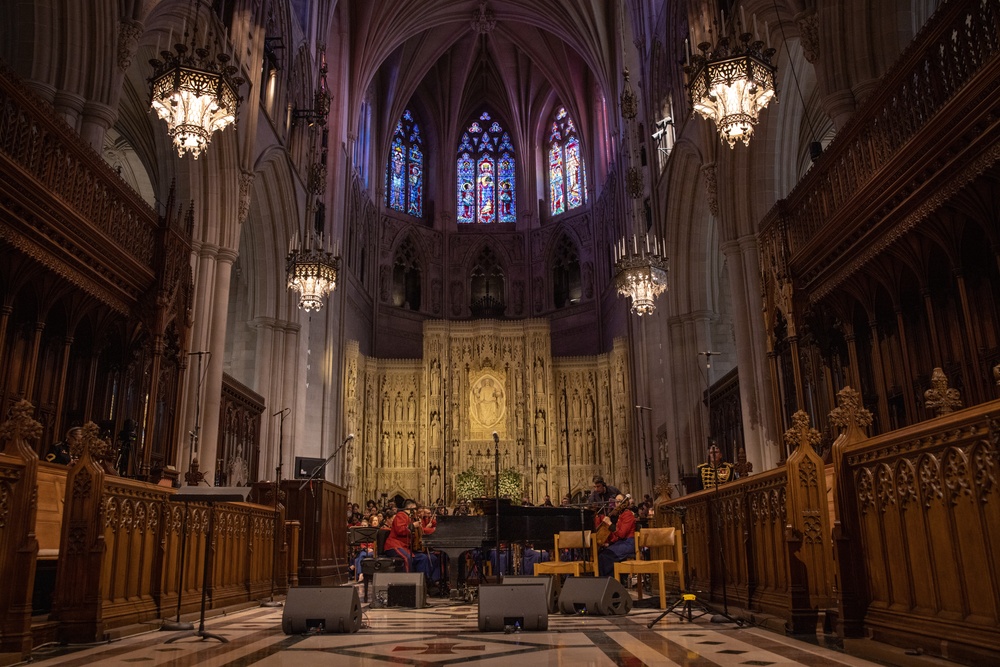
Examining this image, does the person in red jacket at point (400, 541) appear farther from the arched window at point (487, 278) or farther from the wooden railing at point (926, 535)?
the arched window at point (487, 278)

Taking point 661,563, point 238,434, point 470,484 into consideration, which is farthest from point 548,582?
point 470,484

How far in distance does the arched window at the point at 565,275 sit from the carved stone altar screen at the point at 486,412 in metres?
4.68

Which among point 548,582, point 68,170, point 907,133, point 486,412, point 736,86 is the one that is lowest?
point 548,582

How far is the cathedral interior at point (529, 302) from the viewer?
568 cm

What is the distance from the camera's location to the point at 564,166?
32469mm

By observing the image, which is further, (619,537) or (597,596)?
Result: (619,537)

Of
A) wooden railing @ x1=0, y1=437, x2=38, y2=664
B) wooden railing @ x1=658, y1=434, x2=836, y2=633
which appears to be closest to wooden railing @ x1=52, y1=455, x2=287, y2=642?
wooden railing @ x1=0, y1=437, x2=38, y2=664

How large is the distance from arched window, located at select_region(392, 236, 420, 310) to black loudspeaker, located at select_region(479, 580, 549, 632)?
980 inches

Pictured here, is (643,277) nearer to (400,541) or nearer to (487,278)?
(400,541)

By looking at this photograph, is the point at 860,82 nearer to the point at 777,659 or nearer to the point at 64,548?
the point at 777,659

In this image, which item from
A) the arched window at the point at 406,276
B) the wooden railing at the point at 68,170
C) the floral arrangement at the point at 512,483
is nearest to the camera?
the wooden railing at the point at 68,170

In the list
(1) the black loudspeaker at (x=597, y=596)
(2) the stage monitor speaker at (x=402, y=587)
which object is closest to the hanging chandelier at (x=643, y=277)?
(2) the stage monitor speaker at (x=402, y=587)

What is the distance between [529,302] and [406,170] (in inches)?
305

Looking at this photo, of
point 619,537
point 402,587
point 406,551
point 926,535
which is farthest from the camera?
point 406,551
